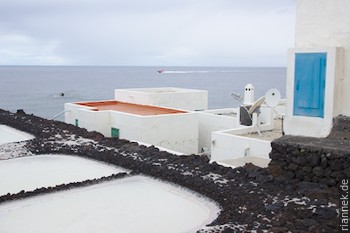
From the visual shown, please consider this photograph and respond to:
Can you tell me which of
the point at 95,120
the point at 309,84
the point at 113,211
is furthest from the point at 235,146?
the point at 113,211

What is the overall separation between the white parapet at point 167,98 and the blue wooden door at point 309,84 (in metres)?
13.8

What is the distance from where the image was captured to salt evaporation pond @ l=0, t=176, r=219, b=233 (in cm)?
646

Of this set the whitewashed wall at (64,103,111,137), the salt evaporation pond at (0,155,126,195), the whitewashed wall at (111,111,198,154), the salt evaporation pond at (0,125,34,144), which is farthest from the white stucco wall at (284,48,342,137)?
the whitewashed wall at (64,103,111,137)

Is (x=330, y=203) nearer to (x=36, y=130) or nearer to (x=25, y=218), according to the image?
(x=25, y=218)

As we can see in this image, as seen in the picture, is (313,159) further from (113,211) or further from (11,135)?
(11,135)

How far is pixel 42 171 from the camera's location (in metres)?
9.88

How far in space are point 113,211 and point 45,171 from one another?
342cm

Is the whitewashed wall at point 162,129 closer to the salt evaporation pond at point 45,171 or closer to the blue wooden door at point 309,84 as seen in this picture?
the salt evaporation pond at point 45,171

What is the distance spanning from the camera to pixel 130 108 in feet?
74.3

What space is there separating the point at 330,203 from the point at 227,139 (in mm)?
9714

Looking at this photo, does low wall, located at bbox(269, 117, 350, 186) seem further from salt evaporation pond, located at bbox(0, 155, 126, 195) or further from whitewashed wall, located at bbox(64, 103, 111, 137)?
whitewashed wall, located at bbox(64, 103, 111, 137)

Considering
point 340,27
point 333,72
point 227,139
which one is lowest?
point 227,139

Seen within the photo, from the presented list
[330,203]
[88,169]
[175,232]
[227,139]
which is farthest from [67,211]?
[227,139]

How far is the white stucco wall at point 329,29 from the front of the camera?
370 inches
